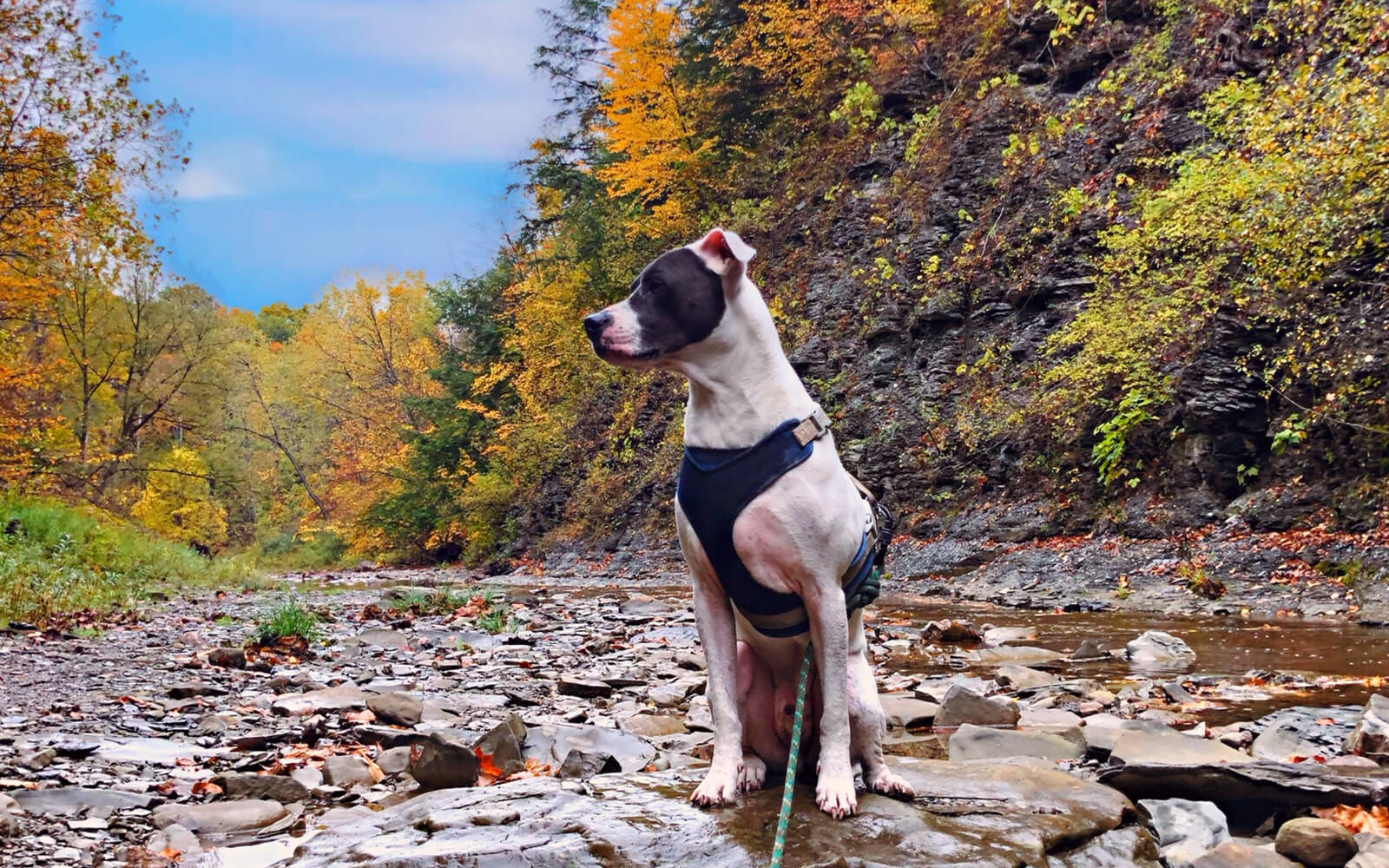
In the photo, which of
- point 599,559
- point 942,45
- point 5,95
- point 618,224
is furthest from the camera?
point 618,224

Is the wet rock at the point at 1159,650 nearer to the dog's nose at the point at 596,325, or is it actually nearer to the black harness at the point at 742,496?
the black harness at the point at 742,496

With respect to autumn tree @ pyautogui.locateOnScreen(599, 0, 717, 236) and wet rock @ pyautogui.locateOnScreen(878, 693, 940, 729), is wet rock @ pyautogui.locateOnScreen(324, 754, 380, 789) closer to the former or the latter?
wet rock @ pyautogui.locateOnScreen(878, 693, 940, 729)

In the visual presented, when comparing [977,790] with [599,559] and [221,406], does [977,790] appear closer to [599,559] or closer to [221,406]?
[599,559]

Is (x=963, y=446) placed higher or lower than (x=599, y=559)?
higher

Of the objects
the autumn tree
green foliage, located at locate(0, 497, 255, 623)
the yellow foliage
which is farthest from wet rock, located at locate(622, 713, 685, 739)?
the yellow foliage

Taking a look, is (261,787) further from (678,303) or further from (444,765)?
(678,303)

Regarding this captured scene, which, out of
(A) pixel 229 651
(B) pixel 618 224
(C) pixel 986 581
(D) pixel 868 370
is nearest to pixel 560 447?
(B) pixel 618 224

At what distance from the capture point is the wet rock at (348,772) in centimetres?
415

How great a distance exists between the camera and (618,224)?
101 ft

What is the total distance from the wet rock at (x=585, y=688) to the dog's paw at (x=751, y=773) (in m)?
3.64

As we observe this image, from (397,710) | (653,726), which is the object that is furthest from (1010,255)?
(397,710)

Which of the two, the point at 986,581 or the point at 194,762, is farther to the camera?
the point at 986,581

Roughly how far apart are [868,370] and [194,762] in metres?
16.4

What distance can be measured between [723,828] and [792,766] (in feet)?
0.93
